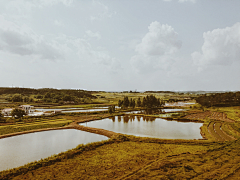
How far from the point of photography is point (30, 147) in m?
25.9

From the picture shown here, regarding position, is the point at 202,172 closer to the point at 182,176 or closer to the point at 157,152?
the point at 182,176

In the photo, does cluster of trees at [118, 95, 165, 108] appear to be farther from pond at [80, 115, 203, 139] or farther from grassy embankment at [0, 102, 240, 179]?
grassy embankment at [0, 102, 240, 179]

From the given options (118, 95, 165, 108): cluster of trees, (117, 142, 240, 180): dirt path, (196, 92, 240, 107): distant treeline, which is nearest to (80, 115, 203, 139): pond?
(117, 142, 240, 180): dirt path

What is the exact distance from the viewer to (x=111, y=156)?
22.2 metres

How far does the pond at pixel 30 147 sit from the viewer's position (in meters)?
21.0

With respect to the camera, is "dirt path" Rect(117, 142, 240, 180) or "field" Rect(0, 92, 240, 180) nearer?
"dirt path" Rect(117, 142, 240, 180)

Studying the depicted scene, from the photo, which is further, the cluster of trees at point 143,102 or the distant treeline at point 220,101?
the distant treeline at point 220,101

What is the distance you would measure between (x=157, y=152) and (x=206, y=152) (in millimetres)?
7785

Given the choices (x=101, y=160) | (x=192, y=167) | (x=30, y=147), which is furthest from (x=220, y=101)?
(x=30, y=147)

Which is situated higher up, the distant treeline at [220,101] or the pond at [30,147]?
the distant treeline at [220,101]

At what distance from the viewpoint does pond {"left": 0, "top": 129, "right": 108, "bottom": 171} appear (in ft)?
68.8

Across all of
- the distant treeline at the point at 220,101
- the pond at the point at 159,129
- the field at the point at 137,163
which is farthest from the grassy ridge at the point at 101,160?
the distant treeline at the point at 220,101

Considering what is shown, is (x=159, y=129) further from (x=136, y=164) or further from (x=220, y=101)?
(x=220, y=101)

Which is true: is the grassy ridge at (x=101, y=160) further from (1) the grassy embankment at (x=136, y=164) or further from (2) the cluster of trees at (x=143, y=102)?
(2) the cluster of trees at (x=143, y=102)
